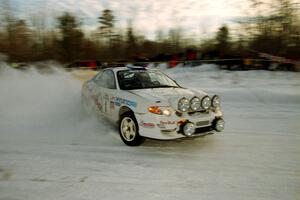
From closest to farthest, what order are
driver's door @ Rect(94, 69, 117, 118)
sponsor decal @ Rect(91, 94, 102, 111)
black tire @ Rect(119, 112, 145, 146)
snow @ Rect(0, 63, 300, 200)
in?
snow @ Rect(0, 63, 300, 200)
black tire @ Rect(119, 112, 145, 146)
driver's door @ Rect(94, 69, 117, 118)
sponsor decal @ Rect(91, 94, 102, 111)

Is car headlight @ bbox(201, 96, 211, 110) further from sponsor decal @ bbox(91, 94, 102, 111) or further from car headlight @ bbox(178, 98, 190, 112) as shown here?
sponsor decal @ bbox(91, 94, 102, 111)

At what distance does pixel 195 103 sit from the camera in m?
6.26

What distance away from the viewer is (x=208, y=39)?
30.9 meters

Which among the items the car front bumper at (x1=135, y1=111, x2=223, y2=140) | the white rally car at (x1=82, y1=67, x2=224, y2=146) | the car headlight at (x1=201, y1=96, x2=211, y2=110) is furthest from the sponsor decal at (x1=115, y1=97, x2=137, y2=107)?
the car headlight at (x1=201, y1=96, x2=211, y2=110)

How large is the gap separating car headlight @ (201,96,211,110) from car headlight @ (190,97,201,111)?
0.09 m

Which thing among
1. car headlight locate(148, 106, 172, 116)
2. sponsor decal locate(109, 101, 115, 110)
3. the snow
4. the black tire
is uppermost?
sponsor decal locate(109, 101, 115, 110)

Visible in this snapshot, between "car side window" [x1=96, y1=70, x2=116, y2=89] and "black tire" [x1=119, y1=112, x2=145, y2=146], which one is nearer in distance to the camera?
"black tire" [x1=119, y1=112, x2=145, y2=146]

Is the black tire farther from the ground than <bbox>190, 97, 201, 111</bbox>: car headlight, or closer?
closer

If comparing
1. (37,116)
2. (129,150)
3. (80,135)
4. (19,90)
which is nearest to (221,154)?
(129,150)

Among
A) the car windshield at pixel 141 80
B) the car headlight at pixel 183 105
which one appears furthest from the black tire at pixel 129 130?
the car headlight at pixel 183 105

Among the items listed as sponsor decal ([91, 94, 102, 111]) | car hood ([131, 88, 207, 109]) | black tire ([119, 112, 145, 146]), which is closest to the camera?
car hood ([131, 88, 207, 109])

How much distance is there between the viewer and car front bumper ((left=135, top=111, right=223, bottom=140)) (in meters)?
6.06

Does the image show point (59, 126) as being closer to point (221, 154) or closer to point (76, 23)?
point (221, 154)

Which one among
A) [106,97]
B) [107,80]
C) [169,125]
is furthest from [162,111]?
[107,80]
